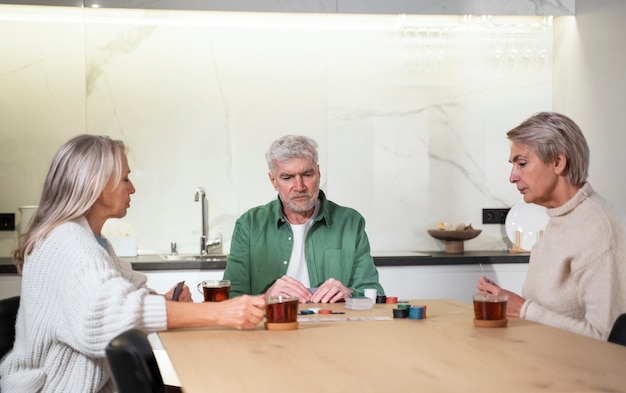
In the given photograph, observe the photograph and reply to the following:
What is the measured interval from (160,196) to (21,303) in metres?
2.45

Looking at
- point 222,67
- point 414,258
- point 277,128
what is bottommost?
point 414,258

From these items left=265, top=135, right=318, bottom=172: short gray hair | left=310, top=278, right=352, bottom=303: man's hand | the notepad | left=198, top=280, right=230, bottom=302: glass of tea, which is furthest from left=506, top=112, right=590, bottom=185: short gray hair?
left=198, top=280, right=230, bottom=302: glass of tea

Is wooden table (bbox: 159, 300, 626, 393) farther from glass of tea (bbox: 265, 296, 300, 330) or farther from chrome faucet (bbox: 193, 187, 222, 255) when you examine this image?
chrome faucet (bbox: 193, 187, 222, 255)

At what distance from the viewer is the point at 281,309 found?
2395 millimetres

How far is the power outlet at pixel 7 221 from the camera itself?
15.2ft

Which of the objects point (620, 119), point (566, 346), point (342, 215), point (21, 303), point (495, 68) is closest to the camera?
point (566, 346)

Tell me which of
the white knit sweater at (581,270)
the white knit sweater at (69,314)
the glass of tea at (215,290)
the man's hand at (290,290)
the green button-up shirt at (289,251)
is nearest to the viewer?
the white knit sweater at (69,314)

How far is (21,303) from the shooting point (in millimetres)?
2375

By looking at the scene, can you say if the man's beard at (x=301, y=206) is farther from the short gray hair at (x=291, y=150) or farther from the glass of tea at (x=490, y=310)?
the glass of tea at (x=490, y=310)

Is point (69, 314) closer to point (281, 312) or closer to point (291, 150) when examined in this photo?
point (281, 312)

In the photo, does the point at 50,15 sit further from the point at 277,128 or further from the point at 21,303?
the point at 21,303

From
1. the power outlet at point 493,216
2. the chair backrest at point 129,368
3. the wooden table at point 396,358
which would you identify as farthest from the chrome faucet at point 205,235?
the chair backrest at point 129,368

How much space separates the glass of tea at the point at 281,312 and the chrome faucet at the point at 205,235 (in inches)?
94.4

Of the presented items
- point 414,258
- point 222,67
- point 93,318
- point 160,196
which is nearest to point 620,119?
point 414,258
